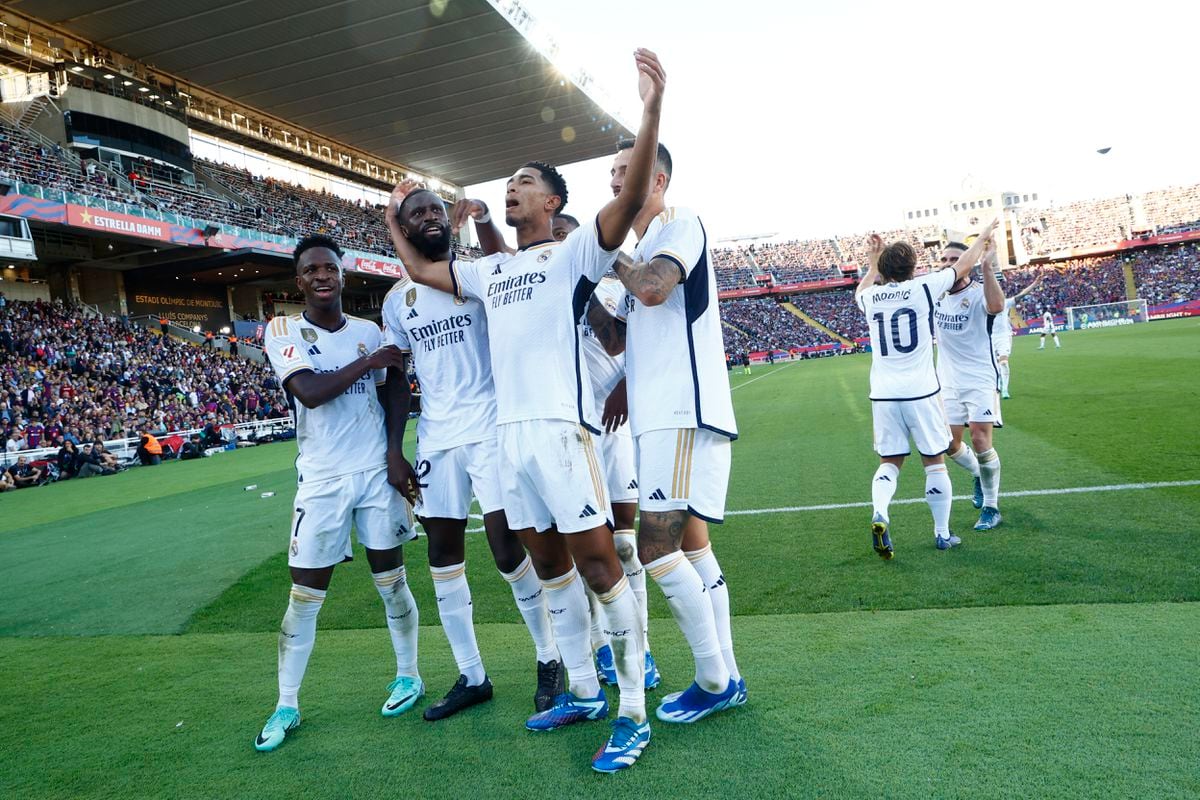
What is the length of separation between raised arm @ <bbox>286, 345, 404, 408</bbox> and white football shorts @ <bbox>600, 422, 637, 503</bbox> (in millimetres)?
1210

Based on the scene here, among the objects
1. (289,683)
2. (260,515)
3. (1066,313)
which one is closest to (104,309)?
(260,515)

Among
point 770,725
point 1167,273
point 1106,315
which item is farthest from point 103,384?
point 1167,273

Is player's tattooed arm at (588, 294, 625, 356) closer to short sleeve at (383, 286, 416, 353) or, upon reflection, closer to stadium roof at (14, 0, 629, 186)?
short sleeve at (383, 286, 416, 353)

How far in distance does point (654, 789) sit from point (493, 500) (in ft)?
4.63

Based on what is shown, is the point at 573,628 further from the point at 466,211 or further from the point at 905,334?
the point at 905,334

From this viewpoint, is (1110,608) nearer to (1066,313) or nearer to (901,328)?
(901,328)

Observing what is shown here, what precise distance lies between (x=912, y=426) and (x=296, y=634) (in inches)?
171

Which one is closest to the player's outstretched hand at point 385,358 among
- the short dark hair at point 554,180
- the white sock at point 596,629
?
the short dark hair at point 554,180

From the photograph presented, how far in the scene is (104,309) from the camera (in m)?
32.2

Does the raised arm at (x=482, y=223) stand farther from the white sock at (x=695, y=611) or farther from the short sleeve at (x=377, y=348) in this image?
the white sock at (x=695, y=611)

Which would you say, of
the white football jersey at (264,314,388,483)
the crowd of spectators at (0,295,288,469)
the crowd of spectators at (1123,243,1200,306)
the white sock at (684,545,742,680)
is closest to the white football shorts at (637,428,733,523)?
the white sock at (684,545,742,680)

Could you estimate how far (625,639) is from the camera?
3.01 m

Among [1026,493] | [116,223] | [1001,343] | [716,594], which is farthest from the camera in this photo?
[116,223]

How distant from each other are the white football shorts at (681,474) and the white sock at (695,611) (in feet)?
0.70
